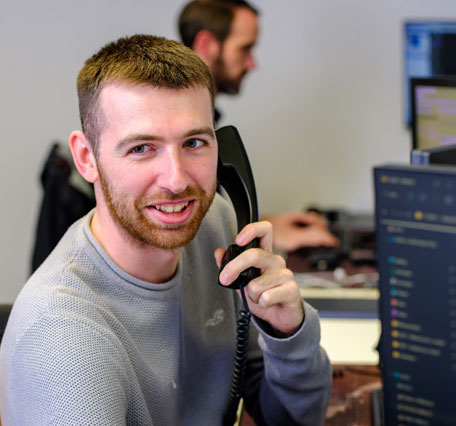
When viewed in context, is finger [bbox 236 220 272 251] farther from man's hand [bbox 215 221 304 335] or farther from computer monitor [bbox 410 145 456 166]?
computer monitor [bbox 410 145 456 166]

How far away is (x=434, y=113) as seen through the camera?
2078 mm

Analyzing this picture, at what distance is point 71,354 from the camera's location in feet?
3.41

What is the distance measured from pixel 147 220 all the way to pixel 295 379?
408 millimetres

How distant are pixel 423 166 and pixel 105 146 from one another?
61 cm

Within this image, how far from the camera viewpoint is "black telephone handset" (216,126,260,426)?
1.37 m

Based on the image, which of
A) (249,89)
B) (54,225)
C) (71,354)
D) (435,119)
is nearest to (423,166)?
(71,354)

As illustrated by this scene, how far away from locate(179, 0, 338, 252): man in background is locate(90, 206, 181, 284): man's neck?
4.69 ft

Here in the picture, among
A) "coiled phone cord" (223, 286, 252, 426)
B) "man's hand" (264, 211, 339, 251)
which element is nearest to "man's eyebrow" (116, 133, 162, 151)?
"coiled phone cord" (223, 286, 252, 426)

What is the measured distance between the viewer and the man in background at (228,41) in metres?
2.82

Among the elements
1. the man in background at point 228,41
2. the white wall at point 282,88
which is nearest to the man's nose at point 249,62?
the man in background at point 228,41

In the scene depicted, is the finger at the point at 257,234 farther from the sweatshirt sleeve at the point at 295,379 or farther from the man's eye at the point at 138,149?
the man's eye at the point at 138,149

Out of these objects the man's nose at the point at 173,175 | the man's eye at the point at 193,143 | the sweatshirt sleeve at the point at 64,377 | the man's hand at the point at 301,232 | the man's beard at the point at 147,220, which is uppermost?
the man's eye at the point at 193,143

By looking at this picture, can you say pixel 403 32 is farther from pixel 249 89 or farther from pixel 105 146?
pixel 105 146

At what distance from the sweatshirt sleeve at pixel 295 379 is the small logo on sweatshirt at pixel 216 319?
11 cm
